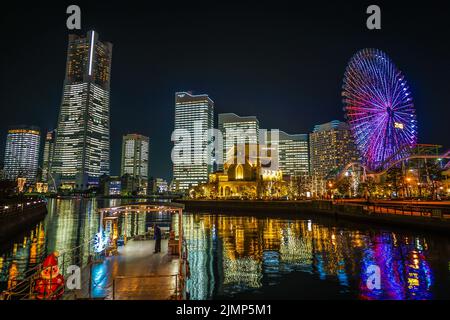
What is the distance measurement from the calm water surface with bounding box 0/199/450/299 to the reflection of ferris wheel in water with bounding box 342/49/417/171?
1425 inches

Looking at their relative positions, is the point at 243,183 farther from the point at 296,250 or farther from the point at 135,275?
the point at 135,275

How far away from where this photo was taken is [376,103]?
70.5m

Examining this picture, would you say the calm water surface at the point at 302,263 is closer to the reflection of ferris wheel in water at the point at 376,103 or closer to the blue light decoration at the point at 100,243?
the blue light decoration at the point at 100,243

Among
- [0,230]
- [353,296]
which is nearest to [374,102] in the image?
[353,296]

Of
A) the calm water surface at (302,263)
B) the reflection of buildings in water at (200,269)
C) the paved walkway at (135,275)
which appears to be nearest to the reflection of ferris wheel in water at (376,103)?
the calm water surface at (302,263)

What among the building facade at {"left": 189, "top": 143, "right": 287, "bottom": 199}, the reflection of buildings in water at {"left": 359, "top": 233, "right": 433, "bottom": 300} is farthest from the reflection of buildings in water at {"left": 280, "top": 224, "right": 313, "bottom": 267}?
the building facade at {"left": 189, "top": 143, "right": 287, "bottom": 199}

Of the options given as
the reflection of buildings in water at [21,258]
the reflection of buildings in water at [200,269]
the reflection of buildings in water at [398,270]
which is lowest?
Answer: the reflection of buildings in water at [21,258]

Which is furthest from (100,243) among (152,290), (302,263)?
(302,263)

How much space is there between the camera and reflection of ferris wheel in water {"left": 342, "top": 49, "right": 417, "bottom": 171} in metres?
70.9

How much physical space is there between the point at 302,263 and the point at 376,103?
58410mm

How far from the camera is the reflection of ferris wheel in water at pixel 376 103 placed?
70.9 meters

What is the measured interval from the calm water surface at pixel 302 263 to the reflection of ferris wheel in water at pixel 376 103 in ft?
119
